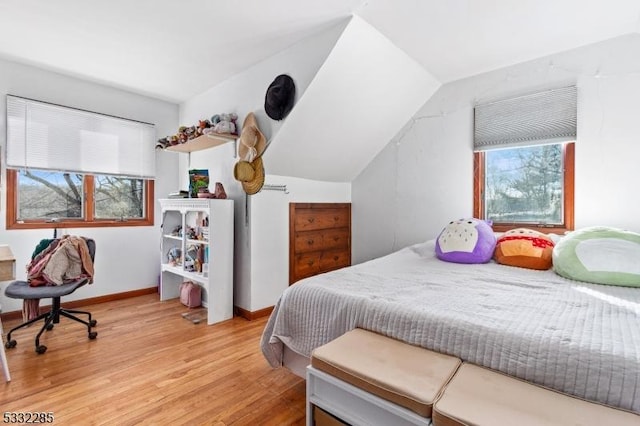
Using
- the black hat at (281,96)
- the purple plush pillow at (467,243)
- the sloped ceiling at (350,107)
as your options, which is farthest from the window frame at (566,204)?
the black hat at (281,96)

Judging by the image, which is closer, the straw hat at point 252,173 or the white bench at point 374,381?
the white bench at point 374,381

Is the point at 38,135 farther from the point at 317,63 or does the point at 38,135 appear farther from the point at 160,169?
the point at 317,63

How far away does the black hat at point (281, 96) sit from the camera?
2.52 m

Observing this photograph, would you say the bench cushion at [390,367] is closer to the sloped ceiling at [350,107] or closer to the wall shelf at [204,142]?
the sloped ceiling at [350,107]

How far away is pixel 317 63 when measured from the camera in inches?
92.4

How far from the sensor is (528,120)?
255 centimetres

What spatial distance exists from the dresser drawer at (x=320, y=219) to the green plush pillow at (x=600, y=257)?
212 centimetres

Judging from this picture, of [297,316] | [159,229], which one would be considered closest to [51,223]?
[159,229]

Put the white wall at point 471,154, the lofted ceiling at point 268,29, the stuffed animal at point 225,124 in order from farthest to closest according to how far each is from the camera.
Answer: the stuffed animal at point 225,124
the white wall at point 471,154
the lofted ceiling at point 268,29

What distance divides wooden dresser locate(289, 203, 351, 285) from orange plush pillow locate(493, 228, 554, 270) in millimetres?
1739

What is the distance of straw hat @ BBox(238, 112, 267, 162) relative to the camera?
278 cm

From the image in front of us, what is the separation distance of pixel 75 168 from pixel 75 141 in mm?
278

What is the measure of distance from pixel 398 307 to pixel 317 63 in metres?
1.88

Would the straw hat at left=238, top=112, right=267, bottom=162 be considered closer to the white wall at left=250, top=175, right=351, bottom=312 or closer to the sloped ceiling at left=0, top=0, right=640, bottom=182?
the sloped ceiling at left=0, top=0, right=640, bottom=182
